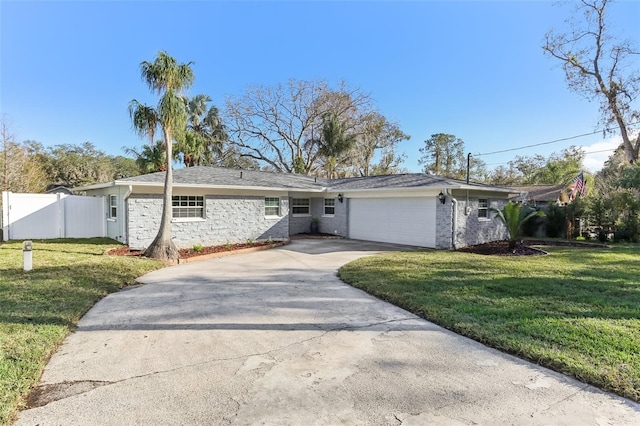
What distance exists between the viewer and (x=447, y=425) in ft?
8.50

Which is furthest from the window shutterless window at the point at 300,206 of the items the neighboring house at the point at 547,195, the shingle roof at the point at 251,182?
the neighboring house at the point at 547,195

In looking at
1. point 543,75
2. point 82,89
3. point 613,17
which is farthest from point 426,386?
point 613,17

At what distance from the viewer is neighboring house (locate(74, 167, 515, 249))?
1206cm

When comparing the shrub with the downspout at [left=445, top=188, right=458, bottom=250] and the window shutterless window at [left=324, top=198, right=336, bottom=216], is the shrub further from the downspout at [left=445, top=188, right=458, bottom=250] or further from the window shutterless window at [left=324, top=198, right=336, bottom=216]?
the window shutterless window at [left=324, top=198, right=336, bottom=216]

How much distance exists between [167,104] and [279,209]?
6.86 meters

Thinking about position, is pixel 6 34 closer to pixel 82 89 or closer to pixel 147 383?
pixel 82 89

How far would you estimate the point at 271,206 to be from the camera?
15414 mm

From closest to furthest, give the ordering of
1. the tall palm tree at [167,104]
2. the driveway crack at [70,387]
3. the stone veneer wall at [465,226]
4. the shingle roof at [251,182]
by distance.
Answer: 1. the driveway crack at [70,387]
2. the tall palm tree at [167,104]
3. the shingle roof at [251,182]
4. the stone veneer wall at [465,226]

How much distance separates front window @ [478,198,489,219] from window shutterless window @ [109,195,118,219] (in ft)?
48.9

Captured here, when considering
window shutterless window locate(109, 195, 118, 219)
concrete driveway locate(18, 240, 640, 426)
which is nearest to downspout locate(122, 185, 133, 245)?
window shutterless window locate(109, 195, 118, 219)

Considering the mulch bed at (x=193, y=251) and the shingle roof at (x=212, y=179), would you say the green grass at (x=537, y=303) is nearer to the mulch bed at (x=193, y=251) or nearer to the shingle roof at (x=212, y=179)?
the mulch bed at (x=193, y=251)

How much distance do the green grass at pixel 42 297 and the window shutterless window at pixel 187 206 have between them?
2649mm

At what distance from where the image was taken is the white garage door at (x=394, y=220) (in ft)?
44.7

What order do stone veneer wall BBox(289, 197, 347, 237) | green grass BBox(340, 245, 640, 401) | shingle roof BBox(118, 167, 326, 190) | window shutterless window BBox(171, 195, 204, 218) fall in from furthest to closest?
stone veneer wall BBox(289, 197, 347, 237) → window shutterless window BBox(171, 195, 204, 218) → shingle roof BBox(118, 167, 326, 190) → green grass BBox(340, 245, 640, 401)
